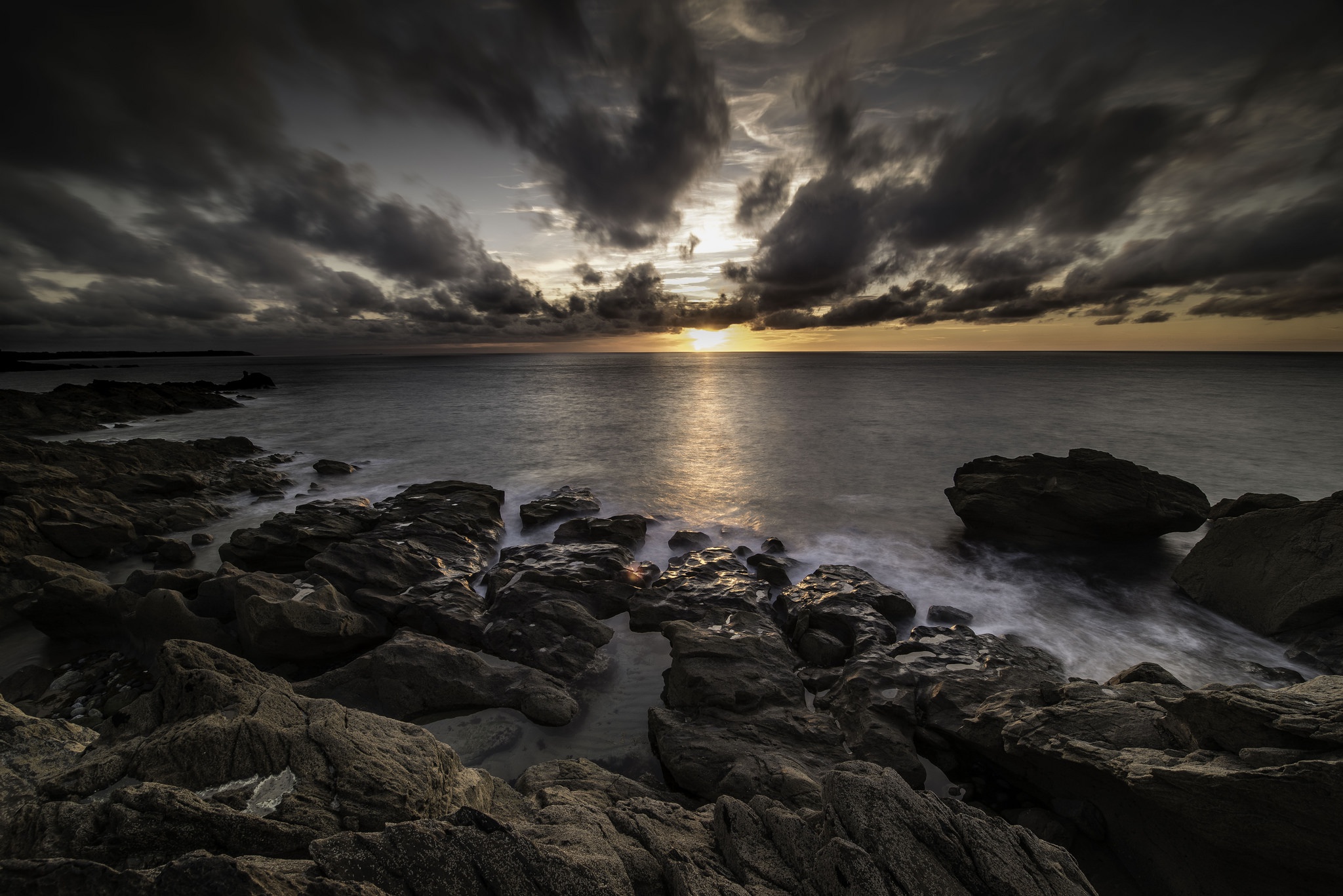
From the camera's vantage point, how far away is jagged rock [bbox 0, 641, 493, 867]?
9.51 ft

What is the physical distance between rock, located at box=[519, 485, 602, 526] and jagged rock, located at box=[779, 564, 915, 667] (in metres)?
7.83

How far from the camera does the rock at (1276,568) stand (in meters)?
8.17

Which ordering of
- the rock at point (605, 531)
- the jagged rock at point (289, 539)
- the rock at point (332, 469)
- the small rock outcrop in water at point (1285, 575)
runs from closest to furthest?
the small rock outcrop in water at point (1285, 575)
the jagged rock at point (289, 539)
the rock at point (605, 531)
the rock at point (332, 469)

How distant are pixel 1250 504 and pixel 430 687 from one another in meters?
18.6

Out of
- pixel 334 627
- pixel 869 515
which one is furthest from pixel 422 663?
pixel 869 515

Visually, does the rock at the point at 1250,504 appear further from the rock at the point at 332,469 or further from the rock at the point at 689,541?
the rock at the point at 332,469

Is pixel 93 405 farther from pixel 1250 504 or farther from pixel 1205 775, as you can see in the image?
pixel 1250 504

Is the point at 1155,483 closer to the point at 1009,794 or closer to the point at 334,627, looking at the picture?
the point at 1009,794

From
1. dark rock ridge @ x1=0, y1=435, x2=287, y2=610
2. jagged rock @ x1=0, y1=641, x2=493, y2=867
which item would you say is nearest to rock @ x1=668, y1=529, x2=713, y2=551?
jagged rock @ x1=0, y1=641, x2=493, y2=867

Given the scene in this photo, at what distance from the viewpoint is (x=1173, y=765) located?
14.7 feet

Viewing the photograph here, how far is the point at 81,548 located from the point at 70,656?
16.5 ft

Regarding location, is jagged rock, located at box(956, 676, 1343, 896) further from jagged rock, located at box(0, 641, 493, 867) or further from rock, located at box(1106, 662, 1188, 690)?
jagged rock, located at box(0, 641, 493, 867)

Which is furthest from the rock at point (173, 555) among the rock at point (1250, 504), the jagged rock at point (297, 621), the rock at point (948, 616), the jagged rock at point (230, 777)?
the rock at point (1250, 504)

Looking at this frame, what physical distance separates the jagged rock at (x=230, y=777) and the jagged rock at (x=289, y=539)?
714cm
